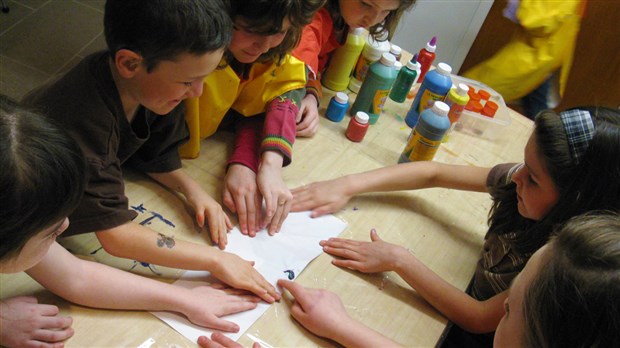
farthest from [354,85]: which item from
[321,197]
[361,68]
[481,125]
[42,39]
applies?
[42,39]

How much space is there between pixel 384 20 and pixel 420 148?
0.38 m

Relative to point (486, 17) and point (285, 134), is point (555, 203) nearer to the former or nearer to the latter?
point (285, 134)

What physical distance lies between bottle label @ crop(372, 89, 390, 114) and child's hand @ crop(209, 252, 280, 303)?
0.62 m

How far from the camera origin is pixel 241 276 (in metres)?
0.78

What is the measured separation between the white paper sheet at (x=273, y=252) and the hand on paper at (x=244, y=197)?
21mm

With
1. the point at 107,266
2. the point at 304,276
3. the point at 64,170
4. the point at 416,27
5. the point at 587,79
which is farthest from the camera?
the point at 416,27

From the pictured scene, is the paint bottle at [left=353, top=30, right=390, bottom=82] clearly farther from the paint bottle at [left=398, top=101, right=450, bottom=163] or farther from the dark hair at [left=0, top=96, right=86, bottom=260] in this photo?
the dark hair at [left=0, top=96, right=86, bottom=260]

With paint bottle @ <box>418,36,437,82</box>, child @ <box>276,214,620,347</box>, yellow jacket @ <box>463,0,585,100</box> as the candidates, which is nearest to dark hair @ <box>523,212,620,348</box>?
child @ <box>276,214,620,347</box>

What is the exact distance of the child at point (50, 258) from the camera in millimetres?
493

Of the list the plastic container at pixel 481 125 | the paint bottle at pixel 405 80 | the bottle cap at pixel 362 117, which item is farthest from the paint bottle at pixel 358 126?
the plastic container at pixel 481 125

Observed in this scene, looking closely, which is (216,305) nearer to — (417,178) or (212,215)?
(212,215)

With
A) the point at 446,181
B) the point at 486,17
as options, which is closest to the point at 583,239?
the point at 446,181

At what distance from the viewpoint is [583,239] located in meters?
0.58

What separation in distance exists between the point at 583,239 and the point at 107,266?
25.8 inches
